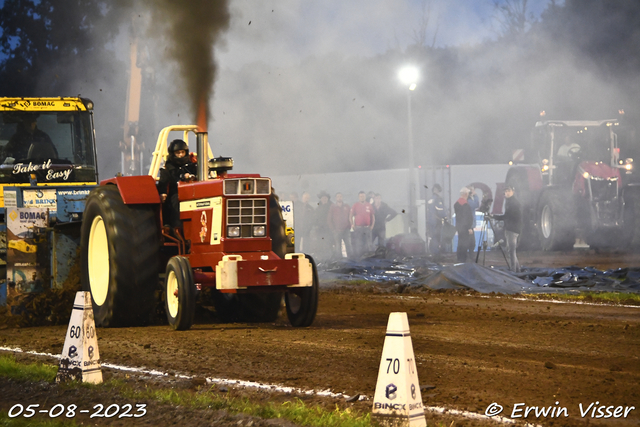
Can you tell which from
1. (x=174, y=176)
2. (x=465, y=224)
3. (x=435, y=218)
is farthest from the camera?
(x=435, y=218)

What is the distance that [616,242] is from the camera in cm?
2027

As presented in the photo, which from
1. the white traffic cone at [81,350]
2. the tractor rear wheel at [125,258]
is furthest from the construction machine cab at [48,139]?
the white traffic cone at [81,350]

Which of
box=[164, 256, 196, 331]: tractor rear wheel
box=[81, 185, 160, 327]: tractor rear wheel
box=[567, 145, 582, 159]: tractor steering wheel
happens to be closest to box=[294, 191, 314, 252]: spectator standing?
box=[567, 145, 582, 159]: tractor steering wheel

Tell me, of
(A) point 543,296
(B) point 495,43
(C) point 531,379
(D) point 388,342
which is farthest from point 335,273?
(B) point 495,43

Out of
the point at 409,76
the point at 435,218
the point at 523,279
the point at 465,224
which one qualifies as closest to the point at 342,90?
the point at 409,76

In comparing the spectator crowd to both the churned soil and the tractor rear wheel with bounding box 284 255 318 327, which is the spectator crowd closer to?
the churned soil

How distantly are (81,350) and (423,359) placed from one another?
8.74 feet

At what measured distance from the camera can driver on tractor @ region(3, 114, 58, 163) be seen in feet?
39.4

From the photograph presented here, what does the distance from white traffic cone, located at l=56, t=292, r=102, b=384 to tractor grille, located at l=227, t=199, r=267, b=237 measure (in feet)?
11.0

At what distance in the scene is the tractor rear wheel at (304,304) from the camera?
8.80m

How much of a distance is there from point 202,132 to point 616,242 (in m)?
14.2

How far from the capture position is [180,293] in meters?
8.35

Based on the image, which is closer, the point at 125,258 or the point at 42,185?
the point at 125,258

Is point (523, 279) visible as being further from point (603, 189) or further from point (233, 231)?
point (603, 189)
